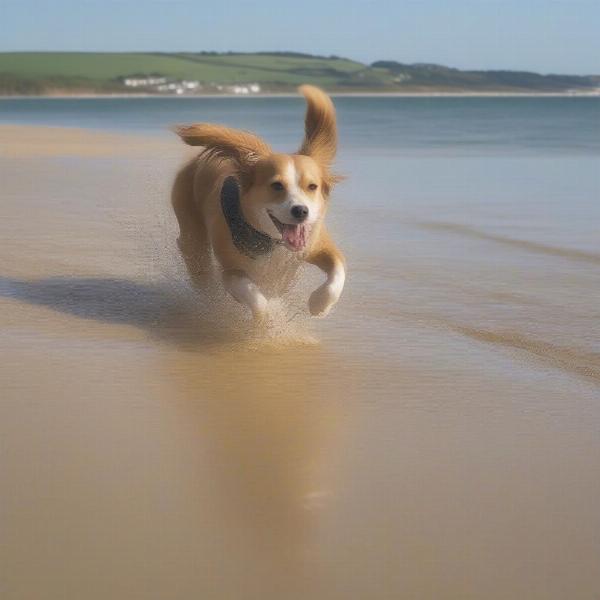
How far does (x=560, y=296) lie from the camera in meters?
6.16

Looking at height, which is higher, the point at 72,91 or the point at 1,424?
the point at 1,424

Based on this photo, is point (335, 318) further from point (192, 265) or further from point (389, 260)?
point (389, 260)

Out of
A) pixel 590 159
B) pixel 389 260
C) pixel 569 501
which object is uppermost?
pixel 569 501

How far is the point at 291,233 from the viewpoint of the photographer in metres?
5.20

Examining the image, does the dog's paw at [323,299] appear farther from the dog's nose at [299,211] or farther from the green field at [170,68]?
the green field at [170,68]

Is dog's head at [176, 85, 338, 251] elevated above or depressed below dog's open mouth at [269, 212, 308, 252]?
above

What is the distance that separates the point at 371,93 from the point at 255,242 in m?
119

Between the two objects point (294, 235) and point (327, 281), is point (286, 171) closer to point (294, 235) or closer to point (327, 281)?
point (294, 235)

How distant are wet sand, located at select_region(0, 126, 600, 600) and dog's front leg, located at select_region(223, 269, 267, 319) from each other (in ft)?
0.37

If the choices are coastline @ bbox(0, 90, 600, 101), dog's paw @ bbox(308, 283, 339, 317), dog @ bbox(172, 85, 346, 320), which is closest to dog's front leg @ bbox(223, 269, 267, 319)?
dog @ bbox(172, 85, 346, 320)

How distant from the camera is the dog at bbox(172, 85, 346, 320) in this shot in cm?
517

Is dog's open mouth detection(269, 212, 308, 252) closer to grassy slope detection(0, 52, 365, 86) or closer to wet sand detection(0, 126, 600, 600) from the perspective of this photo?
wet sand detection(0, 126, 600, 600)

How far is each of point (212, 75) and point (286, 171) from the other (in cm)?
10957

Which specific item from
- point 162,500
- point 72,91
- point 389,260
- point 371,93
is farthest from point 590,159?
point 371,93
